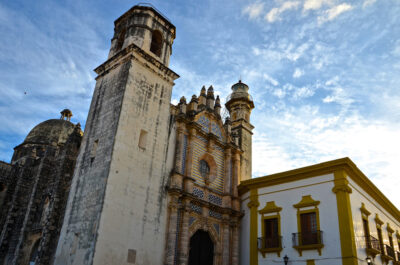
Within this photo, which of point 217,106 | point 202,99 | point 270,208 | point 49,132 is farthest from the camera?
point 49,132

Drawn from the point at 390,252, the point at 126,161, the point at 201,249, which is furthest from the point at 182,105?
the point at 390,252

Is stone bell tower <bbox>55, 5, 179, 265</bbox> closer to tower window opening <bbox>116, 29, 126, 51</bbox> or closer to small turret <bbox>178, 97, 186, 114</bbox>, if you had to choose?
tower window opening <bbox>116, 29, 126, 51</bbox>

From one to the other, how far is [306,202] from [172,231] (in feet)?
22.4

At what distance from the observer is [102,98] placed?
17.3 meters

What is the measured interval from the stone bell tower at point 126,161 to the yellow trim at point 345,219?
810cm

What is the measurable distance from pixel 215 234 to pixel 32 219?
1114 centimetres

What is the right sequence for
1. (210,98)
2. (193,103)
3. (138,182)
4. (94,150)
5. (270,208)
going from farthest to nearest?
(210,98) → (193,103) → (270,208) → (94,150) → (138,182)

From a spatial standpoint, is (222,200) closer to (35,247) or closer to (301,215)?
(301,215)

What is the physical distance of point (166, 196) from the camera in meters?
16.6

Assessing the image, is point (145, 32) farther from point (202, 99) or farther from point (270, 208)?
point (270, 208)

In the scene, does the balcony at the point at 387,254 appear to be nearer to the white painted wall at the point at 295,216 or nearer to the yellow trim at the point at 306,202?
the white painted wall at the point at 295,216

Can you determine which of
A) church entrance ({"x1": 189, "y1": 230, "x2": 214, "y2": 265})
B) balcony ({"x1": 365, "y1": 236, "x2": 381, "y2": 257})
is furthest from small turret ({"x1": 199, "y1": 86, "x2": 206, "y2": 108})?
balcony ({"x1": 365, "y1": 236, "x2": 381, "y2": 257})

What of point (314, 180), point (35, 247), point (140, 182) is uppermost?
point (314, 180)

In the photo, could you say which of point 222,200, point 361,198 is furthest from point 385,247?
point 222,200
